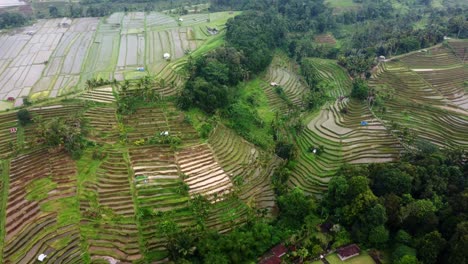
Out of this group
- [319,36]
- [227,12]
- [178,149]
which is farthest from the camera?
[227,12]

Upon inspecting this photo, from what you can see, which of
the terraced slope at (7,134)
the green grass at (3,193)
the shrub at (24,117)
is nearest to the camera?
the green grass at (3,193)

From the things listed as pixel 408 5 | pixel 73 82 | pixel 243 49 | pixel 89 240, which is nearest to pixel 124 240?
pixel 89 240

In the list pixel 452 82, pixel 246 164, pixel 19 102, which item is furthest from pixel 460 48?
pixel 19 102

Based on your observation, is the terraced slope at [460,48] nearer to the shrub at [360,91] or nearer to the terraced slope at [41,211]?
the shrub at [360,91]

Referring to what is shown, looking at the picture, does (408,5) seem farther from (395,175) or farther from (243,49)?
(395,175)

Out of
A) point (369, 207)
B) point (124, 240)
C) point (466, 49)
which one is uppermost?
point (466, 49)

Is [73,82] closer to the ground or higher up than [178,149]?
higher up

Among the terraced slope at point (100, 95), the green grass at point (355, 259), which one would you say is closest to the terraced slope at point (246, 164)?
the green grass at point (355, 259)
